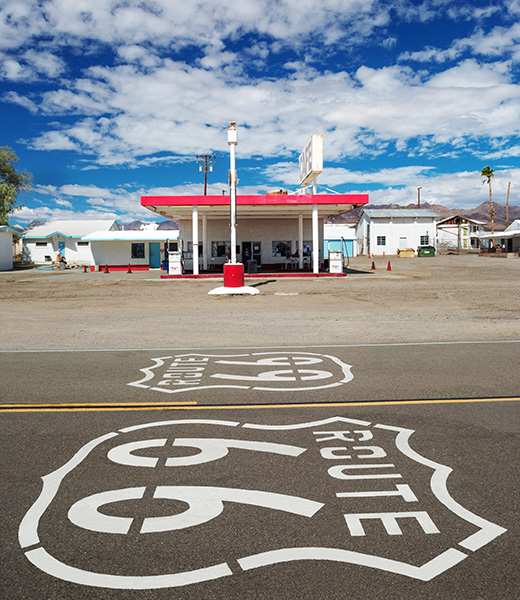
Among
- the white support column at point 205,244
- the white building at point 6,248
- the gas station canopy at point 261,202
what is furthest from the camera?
the white building at point 6,248

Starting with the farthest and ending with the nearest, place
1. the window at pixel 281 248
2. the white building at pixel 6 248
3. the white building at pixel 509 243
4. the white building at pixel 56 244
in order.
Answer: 1. the white building at pixel 509 243
2. the white building at pixel 56 244
3. the white building at pixel 6 248
4. the window at pixel 281 248

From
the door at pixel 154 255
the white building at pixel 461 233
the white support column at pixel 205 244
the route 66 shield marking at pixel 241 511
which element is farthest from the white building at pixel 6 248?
the white building at pixel 461 233

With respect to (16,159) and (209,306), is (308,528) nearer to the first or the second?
(209,306)

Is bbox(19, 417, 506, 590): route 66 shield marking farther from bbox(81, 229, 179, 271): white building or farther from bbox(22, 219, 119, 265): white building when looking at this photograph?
bbox(22, 219, 119, 265): white building

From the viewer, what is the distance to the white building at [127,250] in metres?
42.4

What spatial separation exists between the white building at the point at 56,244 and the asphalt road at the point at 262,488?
51120 millimetres

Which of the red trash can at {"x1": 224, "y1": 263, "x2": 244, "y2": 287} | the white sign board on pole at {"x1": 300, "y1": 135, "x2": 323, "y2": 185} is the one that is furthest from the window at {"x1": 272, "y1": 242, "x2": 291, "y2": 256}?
the red trash can at {"x1": 224, "y1": 263, "x2": 244, "y2": 287}

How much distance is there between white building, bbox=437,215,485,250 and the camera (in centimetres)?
8294

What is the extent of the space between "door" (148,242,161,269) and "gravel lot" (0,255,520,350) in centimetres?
2060

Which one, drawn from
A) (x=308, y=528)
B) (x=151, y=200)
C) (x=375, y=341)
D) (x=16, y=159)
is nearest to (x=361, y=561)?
(x=308, y=528)

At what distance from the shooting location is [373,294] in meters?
19.0

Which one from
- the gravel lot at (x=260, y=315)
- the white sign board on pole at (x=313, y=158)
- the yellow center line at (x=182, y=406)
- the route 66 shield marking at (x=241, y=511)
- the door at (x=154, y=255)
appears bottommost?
the route 66 shield marking at (x=241, y=511)

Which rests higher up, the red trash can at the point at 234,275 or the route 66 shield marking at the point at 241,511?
the red trash can at the point at 234,275

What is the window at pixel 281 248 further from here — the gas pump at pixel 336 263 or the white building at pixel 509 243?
the white building at pixel 509 243
